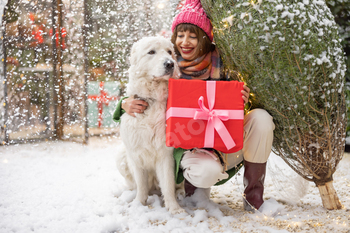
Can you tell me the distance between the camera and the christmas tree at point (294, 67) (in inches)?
55.2

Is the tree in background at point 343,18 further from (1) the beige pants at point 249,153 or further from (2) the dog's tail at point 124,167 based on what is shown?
(2) the dog's tail at point 124,167

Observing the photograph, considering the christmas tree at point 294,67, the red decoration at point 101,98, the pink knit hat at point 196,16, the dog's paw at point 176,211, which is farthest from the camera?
the red decoration at point 101,98

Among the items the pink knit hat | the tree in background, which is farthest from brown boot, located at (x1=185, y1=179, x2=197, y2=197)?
the tree in background

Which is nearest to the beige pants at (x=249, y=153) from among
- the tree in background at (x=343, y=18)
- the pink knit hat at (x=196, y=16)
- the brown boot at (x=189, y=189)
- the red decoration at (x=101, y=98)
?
the brown boot at (x=189, y=189)

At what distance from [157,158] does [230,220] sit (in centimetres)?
58

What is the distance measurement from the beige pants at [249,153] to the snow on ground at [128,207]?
0.22m

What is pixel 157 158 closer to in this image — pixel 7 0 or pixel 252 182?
pixel 252 182

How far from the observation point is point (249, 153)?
5.42 feet

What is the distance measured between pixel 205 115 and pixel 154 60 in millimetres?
468

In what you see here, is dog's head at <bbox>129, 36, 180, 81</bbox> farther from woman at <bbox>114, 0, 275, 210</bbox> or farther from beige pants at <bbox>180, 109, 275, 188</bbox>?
beige pants at <bbox>180, 109, 275, 188</bbox>

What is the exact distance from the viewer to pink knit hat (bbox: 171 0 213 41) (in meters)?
1.75

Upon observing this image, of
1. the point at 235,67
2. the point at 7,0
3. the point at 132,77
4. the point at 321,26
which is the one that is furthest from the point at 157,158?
the point at 7,0

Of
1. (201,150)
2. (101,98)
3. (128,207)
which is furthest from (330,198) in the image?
(101,98)

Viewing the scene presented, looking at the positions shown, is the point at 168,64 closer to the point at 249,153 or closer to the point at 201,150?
the point at 201,150
